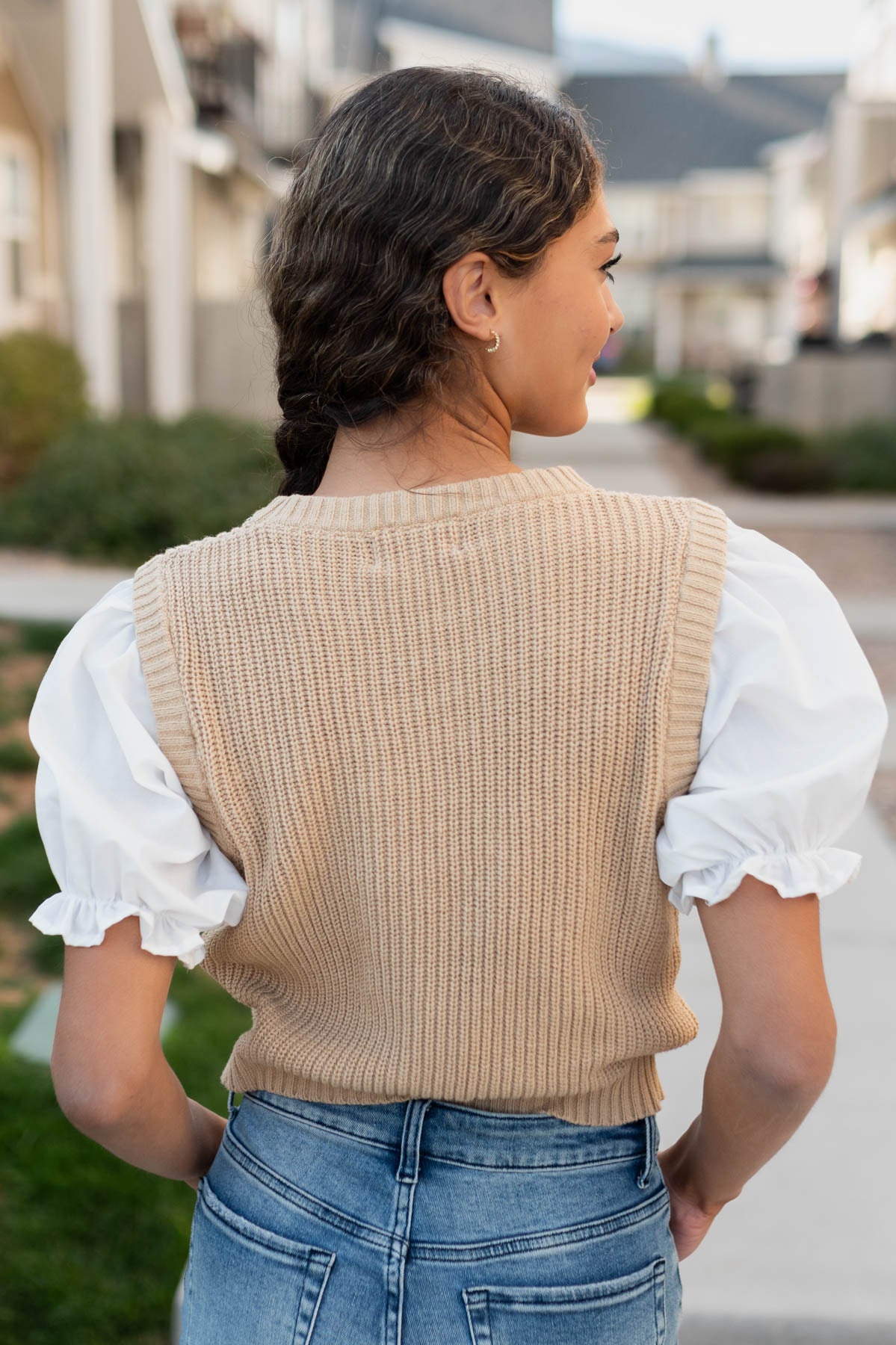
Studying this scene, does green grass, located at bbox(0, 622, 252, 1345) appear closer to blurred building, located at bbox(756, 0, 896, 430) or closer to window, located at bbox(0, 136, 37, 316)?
window, located at bbox(0, 136, 37, 316)

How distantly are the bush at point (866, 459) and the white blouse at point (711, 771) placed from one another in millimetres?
14610

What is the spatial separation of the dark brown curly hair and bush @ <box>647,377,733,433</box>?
19144mm

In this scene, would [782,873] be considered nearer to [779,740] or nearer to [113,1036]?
[779,740]

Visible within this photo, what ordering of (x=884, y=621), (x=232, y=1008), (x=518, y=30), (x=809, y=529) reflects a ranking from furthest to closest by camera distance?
(x=518, y=30)
(x=809, y=529)
(x=884, y=621)
(x=232, y=1008)

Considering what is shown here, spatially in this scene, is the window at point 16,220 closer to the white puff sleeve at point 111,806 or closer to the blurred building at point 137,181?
the blurred building at point 137,181

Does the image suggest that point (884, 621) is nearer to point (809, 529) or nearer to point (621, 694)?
point (809, 529)

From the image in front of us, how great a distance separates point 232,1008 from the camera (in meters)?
3.96

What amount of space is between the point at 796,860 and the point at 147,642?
0.62 metres

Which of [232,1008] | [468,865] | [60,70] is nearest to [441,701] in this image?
[468,865]

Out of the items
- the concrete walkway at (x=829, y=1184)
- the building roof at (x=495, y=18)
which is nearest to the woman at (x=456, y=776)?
the concrete walkway at (x=829, y=1184)

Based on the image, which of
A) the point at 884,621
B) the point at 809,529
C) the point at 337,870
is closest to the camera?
the point at 337,870

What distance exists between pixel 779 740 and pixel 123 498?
28.8 ft

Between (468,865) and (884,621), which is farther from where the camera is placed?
(884,621)

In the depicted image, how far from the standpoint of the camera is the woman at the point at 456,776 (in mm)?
1256
